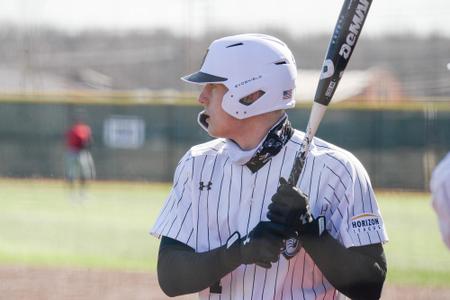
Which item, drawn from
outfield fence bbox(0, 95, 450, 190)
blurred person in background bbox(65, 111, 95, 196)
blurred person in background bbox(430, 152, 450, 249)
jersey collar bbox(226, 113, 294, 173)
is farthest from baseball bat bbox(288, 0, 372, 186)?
blurred person in background bbox(65, 111, 95, 196)

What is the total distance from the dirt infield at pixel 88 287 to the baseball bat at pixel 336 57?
374 centimetres

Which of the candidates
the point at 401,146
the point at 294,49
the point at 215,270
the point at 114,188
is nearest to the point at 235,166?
the point at 215,270

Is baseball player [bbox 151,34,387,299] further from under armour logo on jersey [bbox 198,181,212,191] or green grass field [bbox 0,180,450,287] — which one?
green grass field [bbox 0,180,450,287]

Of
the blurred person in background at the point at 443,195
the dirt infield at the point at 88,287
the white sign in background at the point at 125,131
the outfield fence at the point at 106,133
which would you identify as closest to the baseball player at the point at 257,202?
the blurred person in background at the point at 443,195

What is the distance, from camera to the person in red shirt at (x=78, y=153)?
18109 millimetres

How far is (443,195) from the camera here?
6.38 feet

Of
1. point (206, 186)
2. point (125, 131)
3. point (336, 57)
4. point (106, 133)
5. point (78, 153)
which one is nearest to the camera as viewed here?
point (336, 57)

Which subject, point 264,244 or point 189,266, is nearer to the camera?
point 264,244

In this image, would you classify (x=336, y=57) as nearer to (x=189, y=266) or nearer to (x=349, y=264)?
(x=349, y=264)

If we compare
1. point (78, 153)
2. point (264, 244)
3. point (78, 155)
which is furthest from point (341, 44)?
point (78, 155)

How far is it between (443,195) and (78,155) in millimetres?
17087

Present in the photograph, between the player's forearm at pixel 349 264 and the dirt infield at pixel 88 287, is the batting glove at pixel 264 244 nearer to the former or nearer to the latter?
the player's forearm at pixel 349 264

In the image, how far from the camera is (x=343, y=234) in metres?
2.76

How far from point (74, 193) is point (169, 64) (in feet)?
12.1
